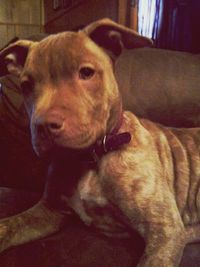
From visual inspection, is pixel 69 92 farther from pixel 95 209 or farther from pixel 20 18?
pixel 20 18

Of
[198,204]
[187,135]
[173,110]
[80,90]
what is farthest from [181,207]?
[80,90]

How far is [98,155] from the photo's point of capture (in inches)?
70.1

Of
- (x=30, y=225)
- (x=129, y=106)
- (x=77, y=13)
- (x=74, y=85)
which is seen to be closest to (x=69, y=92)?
(x=74, y=85)

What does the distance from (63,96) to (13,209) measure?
29.6 inches

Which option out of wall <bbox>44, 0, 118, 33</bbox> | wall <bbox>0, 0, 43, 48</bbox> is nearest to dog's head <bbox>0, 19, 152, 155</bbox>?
wall <bbox>44, 0, 118, 33</bbox>

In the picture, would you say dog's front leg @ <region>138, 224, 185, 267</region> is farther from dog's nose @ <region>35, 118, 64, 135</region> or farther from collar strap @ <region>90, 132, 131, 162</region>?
dog's nose @ <region>35, 118, 64, 135</region>

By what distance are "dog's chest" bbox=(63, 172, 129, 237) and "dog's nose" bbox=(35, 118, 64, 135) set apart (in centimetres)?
41

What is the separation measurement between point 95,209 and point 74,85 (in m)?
0.56

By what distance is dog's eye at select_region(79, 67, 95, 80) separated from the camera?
1641 millimetres

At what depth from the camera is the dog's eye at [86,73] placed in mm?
1641

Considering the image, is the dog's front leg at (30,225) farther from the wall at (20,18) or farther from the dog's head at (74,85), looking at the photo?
the wall at (20,18)

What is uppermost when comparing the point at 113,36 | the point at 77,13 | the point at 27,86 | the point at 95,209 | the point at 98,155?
the point at 113,36

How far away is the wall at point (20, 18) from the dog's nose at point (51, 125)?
715 centimetres

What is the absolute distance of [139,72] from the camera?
2404 millimetres
